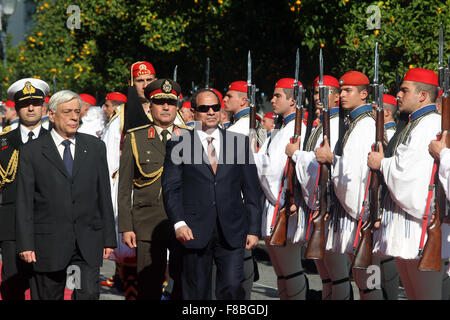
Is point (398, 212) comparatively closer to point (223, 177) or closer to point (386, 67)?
point (223, 177)

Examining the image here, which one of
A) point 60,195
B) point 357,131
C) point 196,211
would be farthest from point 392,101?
point 60,195

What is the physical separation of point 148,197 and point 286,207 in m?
1.30

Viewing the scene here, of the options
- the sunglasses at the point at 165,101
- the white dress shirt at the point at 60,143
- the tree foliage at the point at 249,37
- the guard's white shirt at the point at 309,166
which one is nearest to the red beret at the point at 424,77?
the guard's white shirt at the point at 309,166

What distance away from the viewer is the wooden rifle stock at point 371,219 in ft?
24.2

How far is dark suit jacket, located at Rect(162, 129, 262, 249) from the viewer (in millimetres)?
7148

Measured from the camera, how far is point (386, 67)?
12766mm

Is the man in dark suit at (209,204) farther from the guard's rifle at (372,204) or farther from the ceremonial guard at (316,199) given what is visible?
the ceremonial guard at (316,199)

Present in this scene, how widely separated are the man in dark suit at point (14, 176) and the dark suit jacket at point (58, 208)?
0.55 m

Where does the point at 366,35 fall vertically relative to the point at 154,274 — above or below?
above

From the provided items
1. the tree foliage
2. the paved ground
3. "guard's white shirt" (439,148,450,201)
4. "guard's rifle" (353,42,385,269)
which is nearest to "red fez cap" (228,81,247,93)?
the paved ground

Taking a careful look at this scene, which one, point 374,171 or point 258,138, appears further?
point 258,138

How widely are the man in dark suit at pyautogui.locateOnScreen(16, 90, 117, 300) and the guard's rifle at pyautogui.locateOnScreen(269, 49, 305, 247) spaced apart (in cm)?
165

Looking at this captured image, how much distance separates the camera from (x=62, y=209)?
708 centimetres
